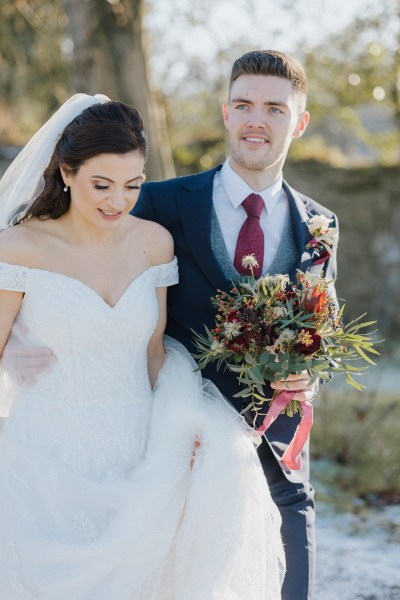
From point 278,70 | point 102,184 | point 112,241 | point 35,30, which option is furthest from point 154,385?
point 35,30

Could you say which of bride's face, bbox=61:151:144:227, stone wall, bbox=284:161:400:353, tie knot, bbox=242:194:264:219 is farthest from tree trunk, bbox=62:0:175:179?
stone wall, bbox=284:161:400:353

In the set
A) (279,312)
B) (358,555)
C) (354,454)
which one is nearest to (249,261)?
(279,312)

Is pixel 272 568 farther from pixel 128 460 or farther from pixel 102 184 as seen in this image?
pixel 102 184

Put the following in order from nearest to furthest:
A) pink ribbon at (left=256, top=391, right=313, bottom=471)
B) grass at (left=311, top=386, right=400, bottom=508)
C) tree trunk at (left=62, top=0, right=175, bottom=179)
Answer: pink ribbon at (left=256, top=391, right=313, bottom=471) → grass at (left=311, top=386, right=400, bottom=508) → tree trunk at (left=62, top=0, right=175, bottom=179)

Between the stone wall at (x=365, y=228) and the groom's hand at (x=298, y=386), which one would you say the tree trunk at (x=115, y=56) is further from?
the stone wall at (x=365, y=228)

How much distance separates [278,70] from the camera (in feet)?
11.6

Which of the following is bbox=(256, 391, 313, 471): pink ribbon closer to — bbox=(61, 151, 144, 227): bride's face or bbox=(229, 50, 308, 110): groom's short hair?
bbox=(61, 151, 144, 227): bride's face

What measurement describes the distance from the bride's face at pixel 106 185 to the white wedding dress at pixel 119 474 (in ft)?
0.89

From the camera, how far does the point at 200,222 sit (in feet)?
11.3

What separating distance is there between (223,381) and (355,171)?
925cm

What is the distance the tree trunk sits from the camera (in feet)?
22.2

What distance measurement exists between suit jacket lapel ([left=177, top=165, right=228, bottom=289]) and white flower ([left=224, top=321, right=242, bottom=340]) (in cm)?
45

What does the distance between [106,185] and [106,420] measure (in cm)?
85

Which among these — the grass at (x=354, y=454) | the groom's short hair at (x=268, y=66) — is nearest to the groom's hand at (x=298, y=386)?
the groom's short hair at (x=268, y=66)
